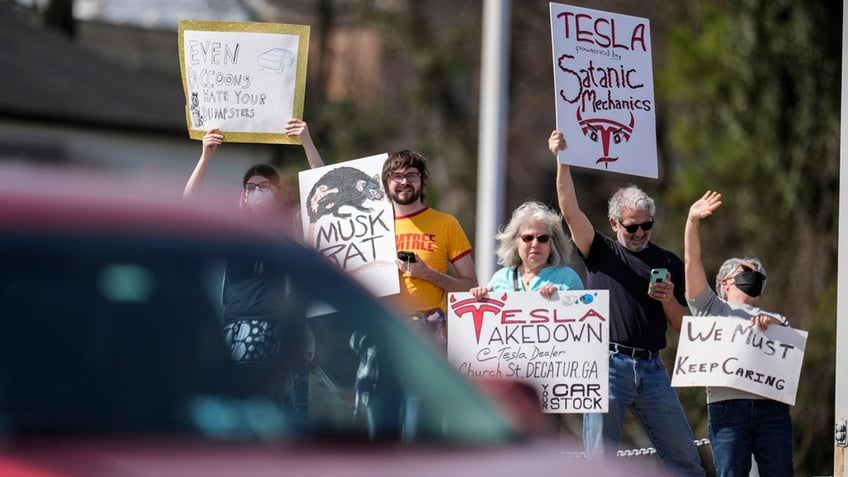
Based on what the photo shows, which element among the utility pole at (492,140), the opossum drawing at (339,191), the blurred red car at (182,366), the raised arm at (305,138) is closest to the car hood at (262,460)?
the blurred red car at (182,366)

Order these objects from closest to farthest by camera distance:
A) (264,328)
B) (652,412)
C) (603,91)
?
(264,328) → (652,412) → (603,91)

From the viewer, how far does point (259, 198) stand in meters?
7.22

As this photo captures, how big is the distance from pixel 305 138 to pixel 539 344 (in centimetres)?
177

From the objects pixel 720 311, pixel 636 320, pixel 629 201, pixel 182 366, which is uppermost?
pixel 629 201

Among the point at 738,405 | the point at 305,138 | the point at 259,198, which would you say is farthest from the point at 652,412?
the point at 305,138

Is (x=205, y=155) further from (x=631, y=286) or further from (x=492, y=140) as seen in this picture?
(x=492, y=140)

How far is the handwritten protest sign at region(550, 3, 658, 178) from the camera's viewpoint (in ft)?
26.3

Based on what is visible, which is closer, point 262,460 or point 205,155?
point 262,460

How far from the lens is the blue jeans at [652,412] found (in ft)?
24.3

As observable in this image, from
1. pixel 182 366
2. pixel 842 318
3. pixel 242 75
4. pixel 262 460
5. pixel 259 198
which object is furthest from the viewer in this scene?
pixel 242 75

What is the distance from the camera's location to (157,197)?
337 cm

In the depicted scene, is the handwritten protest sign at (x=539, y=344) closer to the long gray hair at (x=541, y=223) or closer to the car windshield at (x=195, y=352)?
the long gray hair at (x=541, y=223)

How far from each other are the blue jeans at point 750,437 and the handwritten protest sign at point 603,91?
1454 millimetres

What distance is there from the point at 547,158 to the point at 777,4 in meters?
15.9
